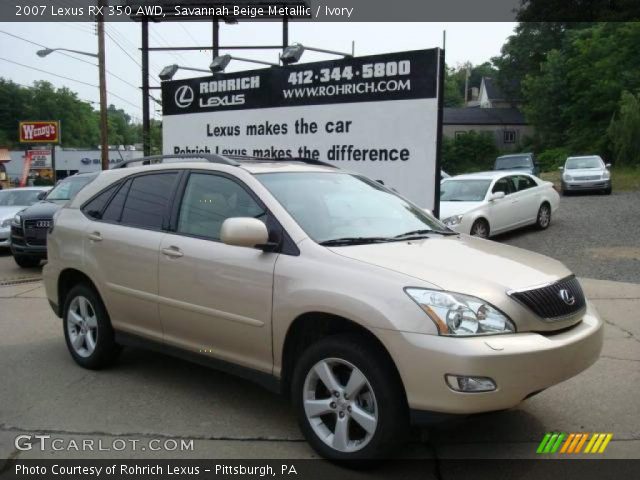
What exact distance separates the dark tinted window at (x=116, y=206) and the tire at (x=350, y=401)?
92.0 inches

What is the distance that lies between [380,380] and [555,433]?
1.48m

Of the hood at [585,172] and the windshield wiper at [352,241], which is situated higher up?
the hood at [585,172]

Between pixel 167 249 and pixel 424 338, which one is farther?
pixel 167 249

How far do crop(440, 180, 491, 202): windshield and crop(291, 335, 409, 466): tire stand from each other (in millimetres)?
9565

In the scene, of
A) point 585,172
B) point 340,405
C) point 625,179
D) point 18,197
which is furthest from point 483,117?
point 340,405

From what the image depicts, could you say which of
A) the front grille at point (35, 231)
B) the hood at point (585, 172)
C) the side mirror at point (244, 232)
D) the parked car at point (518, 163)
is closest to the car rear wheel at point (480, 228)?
the front grille at point (35, 231)

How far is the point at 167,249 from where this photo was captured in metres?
4.55

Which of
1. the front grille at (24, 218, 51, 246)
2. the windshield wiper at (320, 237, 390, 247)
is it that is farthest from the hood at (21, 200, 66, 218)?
the windshield wiper at (320, 237, 390, 247)

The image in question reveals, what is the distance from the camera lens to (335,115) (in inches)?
362

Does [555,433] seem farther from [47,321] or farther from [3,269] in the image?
[3,269]

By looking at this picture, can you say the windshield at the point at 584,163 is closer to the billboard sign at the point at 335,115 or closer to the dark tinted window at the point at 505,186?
the dark tinted window at the point at 505,186

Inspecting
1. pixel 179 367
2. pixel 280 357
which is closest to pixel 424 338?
pixel 280 357

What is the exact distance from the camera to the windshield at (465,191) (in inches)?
502

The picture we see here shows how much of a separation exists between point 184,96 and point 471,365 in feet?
32.6
